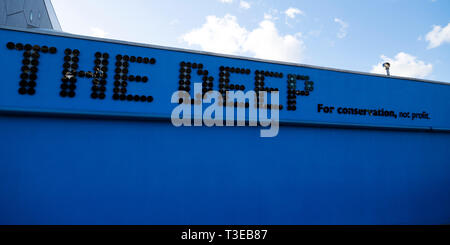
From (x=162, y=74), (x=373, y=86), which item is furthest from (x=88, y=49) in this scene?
(x=373, y=86)

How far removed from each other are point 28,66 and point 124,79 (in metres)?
0.93

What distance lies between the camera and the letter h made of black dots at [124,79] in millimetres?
2639

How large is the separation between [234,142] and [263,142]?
1.27 feet

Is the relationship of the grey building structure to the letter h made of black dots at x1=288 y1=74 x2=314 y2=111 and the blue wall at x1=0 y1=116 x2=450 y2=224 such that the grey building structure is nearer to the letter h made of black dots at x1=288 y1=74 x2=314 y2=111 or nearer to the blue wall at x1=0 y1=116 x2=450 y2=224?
the blue wall at x1=0 y1=116 x2=450 y2=224

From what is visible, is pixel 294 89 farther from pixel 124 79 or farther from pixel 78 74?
pixel 78 74

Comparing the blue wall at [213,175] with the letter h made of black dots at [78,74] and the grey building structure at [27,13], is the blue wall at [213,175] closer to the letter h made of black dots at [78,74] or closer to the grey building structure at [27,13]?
the letter h made of black dots at [78,74]

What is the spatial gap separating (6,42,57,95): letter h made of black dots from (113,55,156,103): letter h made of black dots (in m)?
0.77

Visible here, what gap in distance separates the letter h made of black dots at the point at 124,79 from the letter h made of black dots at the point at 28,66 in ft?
2.52

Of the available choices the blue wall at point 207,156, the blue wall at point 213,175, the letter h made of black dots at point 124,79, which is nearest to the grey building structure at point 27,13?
the letter h made of black dots at point 124,79

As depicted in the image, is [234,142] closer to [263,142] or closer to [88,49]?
[263,142]

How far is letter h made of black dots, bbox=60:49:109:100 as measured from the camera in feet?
8.13

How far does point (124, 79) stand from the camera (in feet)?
8.80

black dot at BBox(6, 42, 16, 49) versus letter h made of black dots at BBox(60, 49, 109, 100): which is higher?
black dot at BBox(6, 42, 16, 49)

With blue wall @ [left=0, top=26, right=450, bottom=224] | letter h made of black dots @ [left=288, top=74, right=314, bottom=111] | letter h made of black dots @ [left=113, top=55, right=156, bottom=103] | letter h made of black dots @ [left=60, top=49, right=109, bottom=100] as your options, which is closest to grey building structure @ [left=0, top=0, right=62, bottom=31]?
letter h made of black dots @ [left=60, top=49, right=109, bottom=100]
